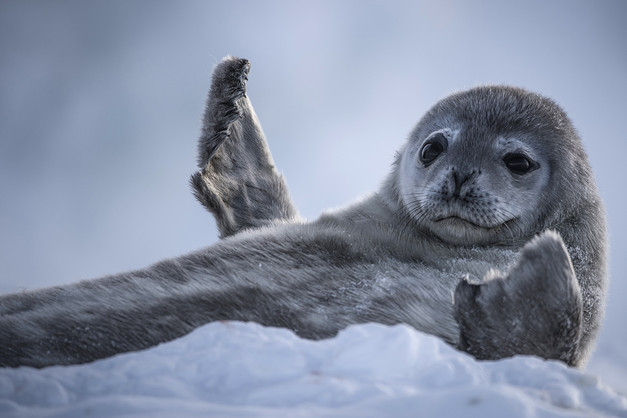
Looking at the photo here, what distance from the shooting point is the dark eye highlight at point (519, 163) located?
3.35 m

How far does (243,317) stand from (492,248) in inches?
57.6

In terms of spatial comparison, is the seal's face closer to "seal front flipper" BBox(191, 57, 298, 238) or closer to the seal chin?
the seal chin

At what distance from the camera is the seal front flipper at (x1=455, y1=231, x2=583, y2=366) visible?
2221 millimetres

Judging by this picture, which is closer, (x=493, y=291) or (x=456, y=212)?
(x=493, y=291)

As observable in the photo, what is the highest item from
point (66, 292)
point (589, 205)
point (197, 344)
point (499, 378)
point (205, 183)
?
point (205, 183)

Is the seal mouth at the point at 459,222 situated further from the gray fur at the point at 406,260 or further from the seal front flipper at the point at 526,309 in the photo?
the seal front flipper at the point at 526,309

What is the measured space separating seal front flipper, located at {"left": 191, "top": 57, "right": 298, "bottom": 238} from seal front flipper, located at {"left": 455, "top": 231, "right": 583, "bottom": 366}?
6.57 feet

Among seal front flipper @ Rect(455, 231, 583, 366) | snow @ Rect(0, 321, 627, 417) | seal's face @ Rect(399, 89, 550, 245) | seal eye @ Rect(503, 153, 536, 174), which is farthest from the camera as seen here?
seal eye @ Rect(503, 153, 536, 174)

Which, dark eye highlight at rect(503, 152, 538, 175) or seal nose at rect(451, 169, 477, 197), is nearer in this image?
seal nose at rect(451, 169, 477, 197)

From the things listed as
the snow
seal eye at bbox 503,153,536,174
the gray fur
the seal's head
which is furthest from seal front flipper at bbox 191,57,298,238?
the snow

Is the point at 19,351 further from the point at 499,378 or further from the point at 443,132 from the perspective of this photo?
the point at 443,132

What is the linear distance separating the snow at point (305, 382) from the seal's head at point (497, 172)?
1.35 m

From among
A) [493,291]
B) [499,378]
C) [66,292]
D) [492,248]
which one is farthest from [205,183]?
[499,378]

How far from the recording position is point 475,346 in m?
2.25
